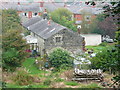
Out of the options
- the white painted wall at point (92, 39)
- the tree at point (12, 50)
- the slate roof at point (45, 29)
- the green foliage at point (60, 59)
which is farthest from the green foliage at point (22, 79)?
the white painted wall at point (92, 39)

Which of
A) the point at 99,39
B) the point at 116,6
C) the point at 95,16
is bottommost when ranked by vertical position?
the point at 99,39

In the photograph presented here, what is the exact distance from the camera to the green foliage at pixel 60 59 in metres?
12.0

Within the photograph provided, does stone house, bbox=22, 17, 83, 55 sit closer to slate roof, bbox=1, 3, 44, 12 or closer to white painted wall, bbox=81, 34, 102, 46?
white painted wall, bbox=81, 34, 102, 46

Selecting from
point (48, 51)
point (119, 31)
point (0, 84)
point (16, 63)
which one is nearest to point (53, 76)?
point (16, 63)

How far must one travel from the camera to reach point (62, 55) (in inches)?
480

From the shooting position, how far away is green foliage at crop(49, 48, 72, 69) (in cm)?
1195

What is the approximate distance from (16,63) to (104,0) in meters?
8.10

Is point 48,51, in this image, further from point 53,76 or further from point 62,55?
point 53,76

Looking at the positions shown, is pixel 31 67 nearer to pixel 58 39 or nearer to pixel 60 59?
pixel 60 59

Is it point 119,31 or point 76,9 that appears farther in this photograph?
point 76,9

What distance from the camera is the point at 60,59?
12.1 m

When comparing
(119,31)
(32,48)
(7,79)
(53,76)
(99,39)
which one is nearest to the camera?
(119,31)

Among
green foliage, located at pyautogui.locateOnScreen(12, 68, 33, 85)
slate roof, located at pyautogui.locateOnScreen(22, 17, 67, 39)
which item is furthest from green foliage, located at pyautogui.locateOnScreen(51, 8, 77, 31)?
green foliage, located at pyautogui.locateOnScreen(12, 68, 33, 85)

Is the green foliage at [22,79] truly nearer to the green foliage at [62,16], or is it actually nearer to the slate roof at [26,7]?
the green foliage at [62,16]
